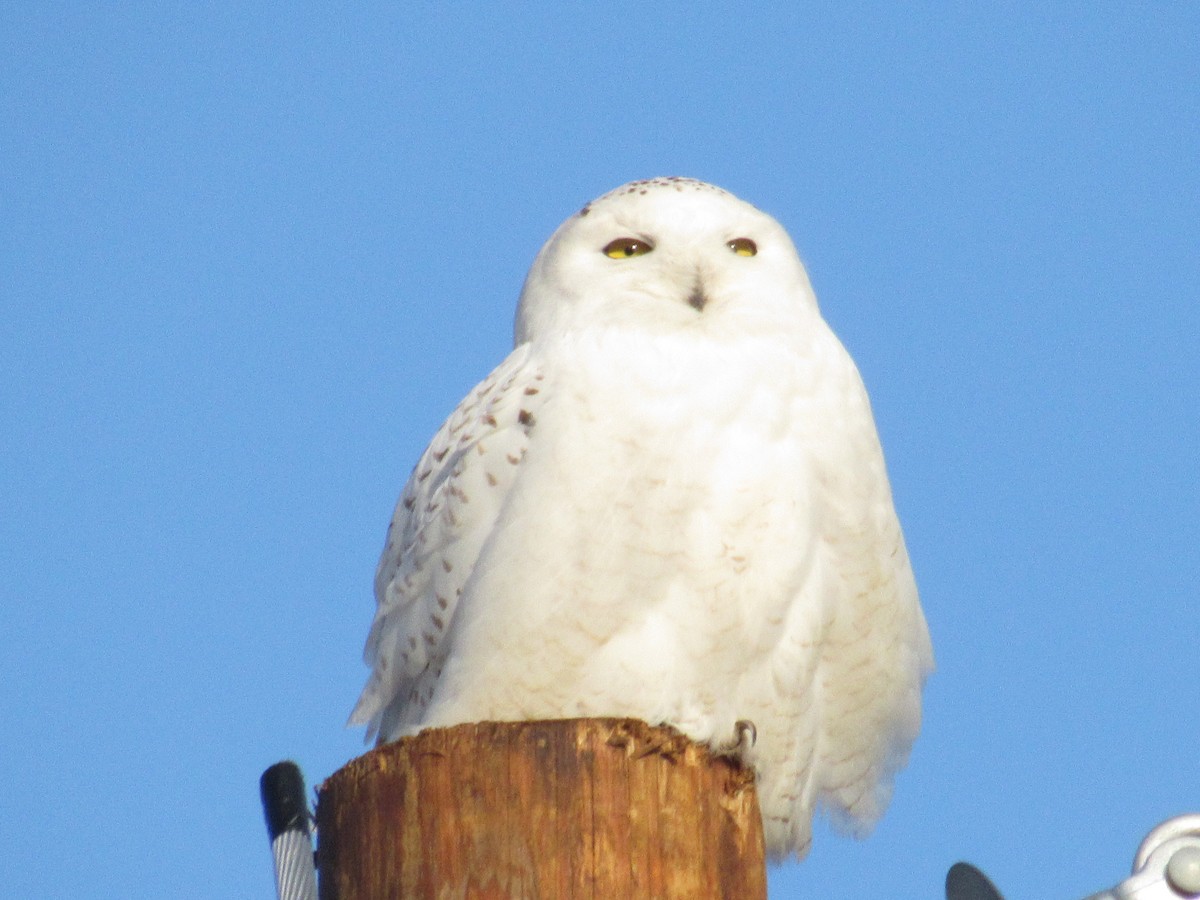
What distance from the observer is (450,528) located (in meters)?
4.70

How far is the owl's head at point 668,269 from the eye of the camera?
15.4ft

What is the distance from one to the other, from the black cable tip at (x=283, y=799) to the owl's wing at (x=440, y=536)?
145 cm

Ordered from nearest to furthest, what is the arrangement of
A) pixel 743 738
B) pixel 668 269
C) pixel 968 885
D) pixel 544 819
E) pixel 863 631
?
pixel 968 885 → pixel 544 819 → pixel 743 738 → pixel 863 631 → pixel 668 269

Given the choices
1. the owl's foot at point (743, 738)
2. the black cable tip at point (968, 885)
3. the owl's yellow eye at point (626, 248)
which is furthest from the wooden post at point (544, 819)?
the owl's yellow eye at point (626, 248)

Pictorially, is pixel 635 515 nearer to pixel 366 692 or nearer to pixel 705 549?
pixel 705 549

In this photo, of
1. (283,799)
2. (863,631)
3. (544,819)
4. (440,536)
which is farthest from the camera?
(440,536)

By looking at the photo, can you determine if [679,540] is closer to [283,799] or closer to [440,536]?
[440,536]

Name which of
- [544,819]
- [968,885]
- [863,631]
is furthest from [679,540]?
[968,885]

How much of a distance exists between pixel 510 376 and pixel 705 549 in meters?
0.87

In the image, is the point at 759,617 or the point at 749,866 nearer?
the point at 749,866

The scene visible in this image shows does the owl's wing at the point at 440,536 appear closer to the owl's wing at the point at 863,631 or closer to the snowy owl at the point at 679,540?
the snowy owl at the point at 679,540

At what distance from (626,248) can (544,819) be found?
2.30 meters

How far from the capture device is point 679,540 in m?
4.27

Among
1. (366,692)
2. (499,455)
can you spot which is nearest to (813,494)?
(499,455)
